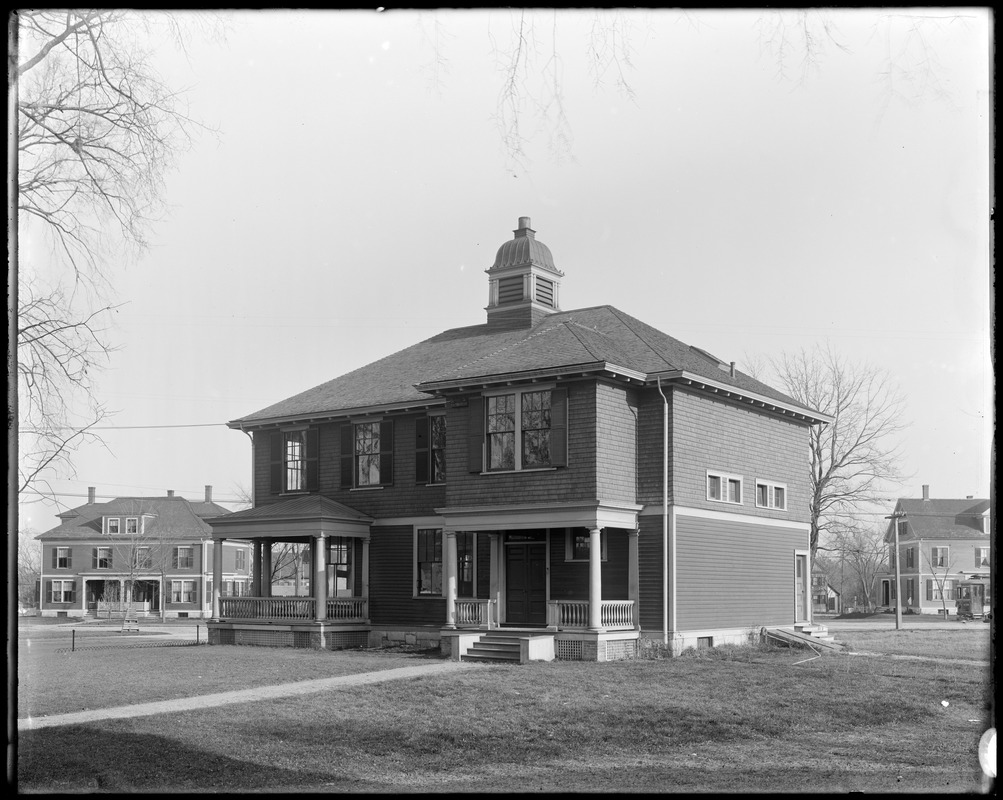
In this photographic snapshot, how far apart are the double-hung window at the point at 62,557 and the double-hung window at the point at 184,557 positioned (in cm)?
756

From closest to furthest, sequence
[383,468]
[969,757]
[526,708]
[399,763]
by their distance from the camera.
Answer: [399,763] < [969,757] < [526,708] < [383,468]

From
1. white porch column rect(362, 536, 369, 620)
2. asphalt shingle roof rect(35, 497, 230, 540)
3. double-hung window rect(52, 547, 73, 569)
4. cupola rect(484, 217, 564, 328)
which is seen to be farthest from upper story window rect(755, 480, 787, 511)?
double-hung window rect(52, 547, 73, 569)

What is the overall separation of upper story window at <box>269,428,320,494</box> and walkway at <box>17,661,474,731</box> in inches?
397

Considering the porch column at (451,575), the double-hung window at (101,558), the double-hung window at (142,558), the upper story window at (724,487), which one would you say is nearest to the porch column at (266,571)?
the porch column at (451,575)

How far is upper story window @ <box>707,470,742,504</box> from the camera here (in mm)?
26359

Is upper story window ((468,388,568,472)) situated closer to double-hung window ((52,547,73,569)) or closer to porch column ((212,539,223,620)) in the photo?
porch column ((212,539,223,620))

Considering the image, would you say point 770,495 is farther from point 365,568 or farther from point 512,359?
point 365,568

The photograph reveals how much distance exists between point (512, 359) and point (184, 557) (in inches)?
2215

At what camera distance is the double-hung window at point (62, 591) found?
251 ft

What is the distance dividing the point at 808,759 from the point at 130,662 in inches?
609

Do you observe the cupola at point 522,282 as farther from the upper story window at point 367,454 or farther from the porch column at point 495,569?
the porch column at point 495,569

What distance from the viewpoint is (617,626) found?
2395 centimetres

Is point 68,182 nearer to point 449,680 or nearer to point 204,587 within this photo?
point 449,680

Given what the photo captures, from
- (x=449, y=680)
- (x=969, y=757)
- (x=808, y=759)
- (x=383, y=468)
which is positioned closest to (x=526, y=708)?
(x=449, y=680)
